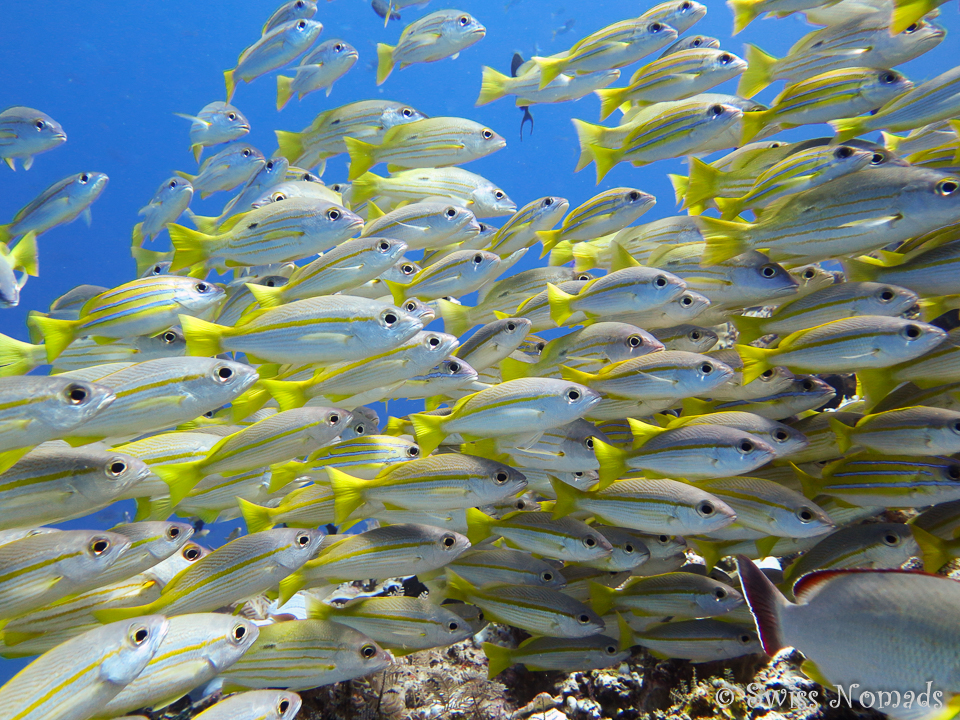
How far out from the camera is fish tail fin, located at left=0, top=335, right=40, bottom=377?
8.16 feet

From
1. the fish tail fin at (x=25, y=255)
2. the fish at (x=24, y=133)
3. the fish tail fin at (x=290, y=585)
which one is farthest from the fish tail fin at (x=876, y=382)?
the fish at (x=24, y=133)

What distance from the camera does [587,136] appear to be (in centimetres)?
397

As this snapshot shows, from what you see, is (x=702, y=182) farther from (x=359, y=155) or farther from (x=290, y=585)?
(x=290, y=585)

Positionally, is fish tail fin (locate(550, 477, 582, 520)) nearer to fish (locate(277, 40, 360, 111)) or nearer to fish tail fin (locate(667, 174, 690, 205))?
fish tail fin (locate(667, 174, 690, 205))

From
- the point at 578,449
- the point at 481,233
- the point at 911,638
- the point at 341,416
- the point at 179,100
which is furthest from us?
the point at 179,100

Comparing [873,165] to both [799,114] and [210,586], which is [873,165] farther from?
[210,586]

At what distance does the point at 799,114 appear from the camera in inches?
123

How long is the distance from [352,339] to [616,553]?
6.09ft

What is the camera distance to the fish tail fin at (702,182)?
128 inches

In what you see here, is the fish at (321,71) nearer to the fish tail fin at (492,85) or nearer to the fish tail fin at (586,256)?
the fish tail fin at (492,85)

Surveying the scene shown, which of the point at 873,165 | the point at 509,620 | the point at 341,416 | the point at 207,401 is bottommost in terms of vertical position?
the point at 509,620

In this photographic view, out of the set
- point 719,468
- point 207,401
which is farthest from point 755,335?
point 207,401

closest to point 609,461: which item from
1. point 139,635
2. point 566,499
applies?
point 566,499

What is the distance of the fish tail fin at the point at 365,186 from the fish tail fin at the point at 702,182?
7.54 ft
